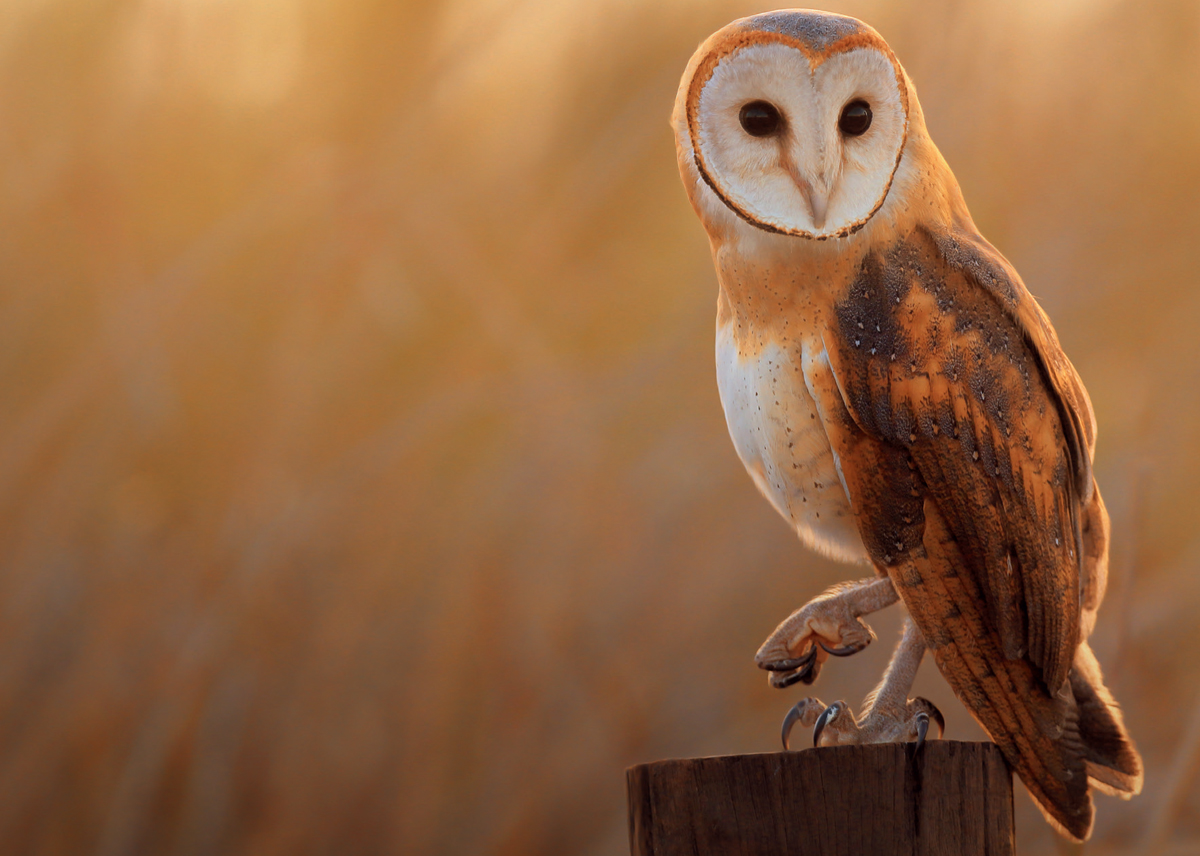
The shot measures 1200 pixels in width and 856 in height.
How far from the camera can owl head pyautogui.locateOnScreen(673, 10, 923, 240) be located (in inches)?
35.2

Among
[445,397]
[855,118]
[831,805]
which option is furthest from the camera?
[445,397]

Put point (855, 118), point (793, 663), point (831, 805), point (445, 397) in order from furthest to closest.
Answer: point (445, 397), point (793, 663), point (855, 118), point (831, 805)

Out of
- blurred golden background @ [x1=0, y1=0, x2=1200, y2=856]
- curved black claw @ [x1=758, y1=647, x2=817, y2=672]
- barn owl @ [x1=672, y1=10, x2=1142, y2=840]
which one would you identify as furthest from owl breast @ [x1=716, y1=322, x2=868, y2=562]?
blurred golden background @ [x1=0, y1=0, x2=1200, y2=856]

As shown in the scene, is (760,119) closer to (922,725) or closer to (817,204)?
(817,204)

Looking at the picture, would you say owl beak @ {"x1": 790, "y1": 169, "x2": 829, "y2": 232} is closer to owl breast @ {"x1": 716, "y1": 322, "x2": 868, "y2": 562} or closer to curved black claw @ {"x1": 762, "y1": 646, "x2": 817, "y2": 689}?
owl breast @ {"x1": 716, "y1": 322, "x2": 868, "y2": 562}

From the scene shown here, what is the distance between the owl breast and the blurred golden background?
1.39m

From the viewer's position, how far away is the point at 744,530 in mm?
2383

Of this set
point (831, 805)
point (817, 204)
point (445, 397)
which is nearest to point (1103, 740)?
point (831, 805)

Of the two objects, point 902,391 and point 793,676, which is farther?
point 793,676

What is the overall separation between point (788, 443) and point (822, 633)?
22cm

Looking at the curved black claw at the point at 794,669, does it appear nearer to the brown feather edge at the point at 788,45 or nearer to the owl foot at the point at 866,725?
the owl foot at the point at 866,725

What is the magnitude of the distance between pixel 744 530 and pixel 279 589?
1164 millimetres

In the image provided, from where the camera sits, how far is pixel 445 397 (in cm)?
249

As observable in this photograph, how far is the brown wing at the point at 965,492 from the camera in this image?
891 millimetres
